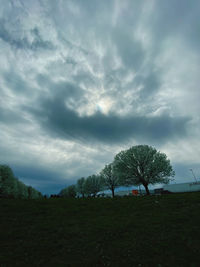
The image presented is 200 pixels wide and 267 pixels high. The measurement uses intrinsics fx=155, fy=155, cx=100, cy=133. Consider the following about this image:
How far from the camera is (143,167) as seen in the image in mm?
53594

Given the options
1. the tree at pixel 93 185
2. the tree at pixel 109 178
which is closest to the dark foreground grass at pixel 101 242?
the tree at pixel 109 178

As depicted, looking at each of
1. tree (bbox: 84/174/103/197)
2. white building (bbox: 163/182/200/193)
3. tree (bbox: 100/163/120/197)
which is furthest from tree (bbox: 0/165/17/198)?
white building (bbox: 163/182/200/193)

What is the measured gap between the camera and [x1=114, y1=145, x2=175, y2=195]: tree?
172 ft

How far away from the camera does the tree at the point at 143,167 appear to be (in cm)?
5256

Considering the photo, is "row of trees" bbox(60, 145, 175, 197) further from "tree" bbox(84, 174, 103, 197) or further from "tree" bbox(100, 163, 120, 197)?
"tree" bbox(84, 174, 103, 197)

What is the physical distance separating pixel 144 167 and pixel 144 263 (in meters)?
48.1

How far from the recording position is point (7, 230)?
1306 centimetres

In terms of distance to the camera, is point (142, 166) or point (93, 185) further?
point (93, 185)

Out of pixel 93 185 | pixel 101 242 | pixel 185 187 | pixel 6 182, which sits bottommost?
pixel 101 242

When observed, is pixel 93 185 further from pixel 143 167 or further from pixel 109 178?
pixel 143 167

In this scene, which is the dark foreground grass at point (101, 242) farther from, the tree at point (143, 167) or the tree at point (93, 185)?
the tree at point (93, 185)

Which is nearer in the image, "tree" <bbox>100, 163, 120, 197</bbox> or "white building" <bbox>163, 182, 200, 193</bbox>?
"tree" <bbox>100, 163, 120, 197</bbox>

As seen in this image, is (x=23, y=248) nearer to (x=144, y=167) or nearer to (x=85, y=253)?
(x=85, y=253)

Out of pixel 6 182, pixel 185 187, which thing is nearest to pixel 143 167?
pixel 6 182
